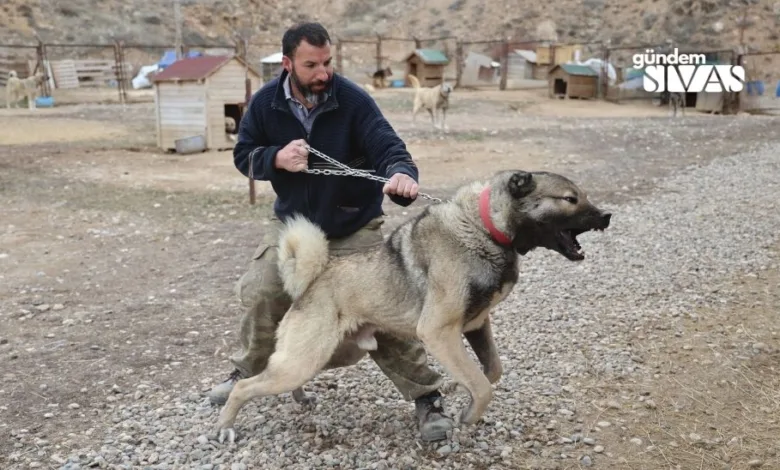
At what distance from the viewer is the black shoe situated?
3.58m

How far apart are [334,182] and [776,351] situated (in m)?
3.26

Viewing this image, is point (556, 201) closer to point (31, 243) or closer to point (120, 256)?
point (120, 256)

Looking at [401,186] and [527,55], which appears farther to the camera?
[527,55]

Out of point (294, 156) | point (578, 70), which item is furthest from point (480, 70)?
point (294, 156)

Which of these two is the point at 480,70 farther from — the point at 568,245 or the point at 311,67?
the point at 568,245

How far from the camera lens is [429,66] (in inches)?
1185

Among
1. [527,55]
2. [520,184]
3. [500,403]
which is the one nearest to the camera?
[520,184]

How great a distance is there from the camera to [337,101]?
3564 millimetres

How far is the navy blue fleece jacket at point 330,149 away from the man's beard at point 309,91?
0.17ft

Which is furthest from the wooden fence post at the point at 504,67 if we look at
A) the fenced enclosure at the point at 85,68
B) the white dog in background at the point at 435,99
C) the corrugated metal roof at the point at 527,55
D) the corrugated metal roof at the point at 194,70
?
the corrugated metal roof at the point at 194,70

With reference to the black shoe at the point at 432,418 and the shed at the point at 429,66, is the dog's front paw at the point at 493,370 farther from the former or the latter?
the shed at the point at 429,66

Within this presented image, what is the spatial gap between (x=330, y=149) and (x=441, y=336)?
1.15 meters

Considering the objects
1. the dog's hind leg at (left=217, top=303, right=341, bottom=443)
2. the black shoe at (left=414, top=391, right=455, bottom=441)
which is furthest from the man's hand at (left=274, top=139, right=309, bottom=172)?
the black shoe at (left=414, top=391, right=455, bottom=441)

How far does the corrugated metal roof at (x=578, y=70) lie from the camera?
87.4ft
